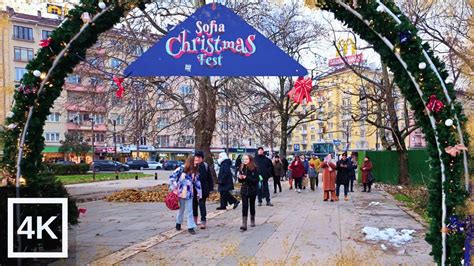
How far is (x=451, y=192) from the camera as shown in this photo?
5.72m

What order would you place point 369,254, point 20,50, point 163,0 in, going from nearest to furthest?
point 369,254, point 163,0, point 20,50

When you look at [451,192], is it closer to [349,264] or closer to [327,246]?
[349,264]

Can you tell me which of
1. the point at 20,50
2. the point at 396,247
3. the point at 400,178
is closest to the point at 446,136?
the point at 396,247

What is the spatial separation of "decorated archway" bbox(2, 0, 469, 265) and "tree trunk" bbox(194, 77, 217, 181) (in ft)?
36.2

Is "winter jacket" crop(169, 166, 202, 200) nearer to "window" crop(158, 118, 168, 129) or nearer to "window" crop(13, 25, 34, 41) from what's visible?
"window" crop(158, 118, 168, 129)

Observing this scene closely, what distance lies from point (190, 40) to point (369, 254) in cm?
451

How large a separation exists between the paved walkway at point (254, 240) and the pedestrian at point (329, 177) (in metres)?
2.52

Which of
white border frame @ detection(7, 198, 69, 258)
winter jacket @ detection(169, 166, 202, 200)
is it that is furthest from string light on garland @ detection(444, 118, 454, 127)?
winter jacket @ detection(169, 166, 202, 200)

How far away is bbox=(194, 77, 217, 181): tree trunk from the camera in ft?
59.9

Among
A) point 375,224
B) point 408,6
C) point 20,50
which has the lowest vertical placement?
point 375,224

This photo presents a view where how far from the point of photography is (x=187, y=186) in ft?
32.4

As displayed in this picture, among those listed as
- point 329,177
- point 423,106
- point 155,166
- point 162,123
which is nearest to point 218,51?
point 423,106

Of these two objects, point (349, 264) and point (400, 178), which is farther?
point (400, 178)

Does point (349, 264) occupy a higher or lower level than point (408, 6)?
lower
